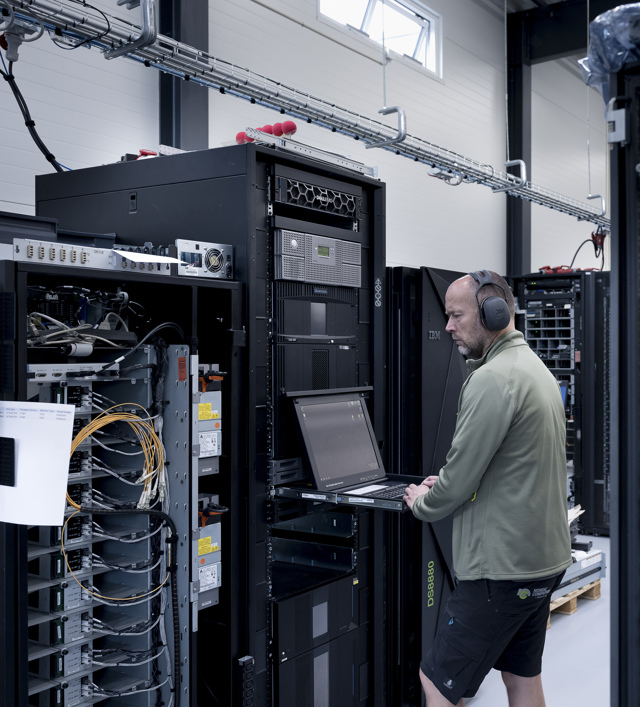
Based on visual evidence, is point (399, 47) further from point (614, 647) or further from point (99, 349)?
point (614, 647)

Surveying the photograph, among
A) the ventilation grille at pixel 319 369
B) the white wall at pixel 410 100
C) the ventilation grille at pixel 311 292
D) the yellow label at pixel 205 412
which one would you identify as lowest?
the yellow label at pixel 205 412

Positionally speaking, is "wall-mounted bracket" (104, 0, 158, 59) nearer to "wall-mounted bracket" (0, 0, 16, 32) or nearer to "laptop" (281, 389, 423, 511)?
"wall-mounted bracket" (0, 0, 16, 32)

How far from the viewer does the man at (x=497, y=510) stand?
254cm

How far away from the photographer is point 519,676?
2797 millimetres

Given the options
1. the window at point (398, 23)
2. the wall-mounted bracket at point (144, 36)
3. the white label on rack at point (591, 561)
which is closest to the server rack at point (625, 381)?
the wall-mounted bracket at point (144, 36)

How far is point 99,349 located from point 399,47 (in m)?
5.66

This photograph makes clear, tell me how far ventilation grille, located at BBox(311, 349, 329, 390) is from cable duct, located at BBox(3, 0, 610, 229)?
1.28 meters

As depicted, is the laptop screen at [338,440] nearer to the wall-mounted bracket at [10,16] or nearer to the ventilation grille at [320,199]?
the ventilation grille at [320,199]

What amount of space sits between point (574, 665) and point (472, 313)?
2.55m

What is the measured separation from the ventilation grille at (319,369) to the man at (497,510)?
0.70 m

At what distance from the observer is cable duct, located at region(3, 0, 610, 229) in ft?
8.82

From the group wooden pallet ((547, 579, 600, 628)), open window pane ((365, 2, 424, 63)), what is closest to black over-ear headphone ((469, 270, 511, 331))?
wooden pallet ((547, 579, 600, 628))

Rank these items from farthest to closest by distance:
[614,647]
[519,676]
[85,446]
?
[519,676]
[85,446]
[614,647]

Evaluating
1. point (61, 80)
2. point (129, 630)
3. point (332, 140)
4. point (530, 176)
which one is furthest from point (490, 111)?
point (129, 630)
